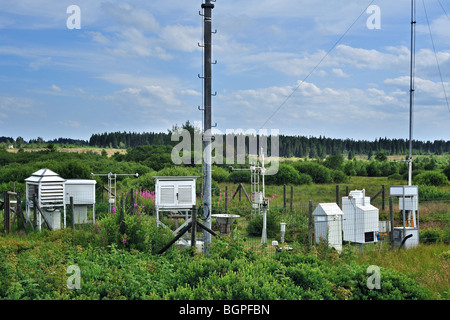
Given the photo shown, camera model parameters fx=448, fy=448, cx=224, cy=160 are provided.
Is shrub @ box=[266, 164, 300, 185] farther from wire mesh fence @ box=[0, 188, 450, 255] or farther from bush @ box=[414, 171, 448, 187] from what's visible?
wire mesh fence @ box=[0, 188, 450, 255]

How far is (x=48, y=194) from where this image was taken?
15.1 metres

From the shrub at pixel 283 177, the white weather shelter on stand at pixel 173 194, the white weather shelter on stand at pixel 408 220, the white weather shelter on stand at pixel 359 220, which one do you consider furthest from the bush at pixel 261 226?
the shrub at pixel 283 177

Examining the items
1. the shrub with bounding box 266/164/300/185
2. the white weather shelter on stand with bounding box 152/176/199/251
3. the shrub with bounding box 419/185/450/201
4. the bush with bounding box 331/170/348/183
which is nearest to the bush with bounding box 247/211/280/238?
the white weather shelter on stand with bounding box 152/176/199/251

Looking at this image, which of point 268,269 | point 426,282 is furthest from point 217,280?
point 426,282

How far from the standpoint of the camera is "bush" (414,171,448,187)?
3130cm

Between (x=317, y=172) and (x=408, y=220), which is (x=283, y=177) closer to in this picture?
(x=317, y=172)

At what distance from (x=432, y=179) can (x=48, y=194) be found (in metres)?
26.7

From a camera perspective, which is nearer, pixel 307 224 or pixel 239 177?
pixel 307 224

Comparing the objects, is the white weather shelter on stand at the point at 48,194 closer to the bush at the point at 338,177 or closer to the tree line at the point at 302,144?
the bush at the point at 338,177

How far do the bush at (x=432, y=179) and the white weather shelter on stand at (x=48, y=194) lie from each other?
25.3m

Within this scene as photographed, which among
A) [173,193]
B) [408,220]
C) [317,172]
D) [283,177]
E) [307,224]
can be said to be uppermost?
[317,172]

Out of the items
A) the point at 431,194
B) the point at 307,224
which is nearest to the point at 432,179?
the point at 431,194

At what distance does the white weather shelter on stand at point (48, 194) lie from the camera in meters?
15.0
